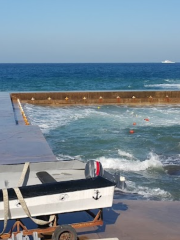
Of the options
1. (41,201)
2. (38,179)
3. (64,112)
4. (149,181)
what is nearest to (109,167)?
(149,181)

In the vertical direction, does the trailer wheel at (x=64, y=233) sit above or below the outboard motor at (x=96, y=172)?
below

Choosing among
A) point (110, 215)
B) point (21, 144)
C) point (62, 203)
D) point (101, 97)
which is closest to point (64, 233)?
point (62, 203)

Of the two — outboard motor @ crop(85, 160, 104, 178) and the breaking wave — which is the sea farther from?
outboard motor @ crop(85, 160, 104, 178)

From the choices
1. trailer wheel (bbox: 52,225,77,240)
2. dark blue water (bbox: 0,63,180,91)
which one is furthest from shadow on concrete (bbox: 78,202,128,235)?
dark blue water (bbox: 0,63,180,91)

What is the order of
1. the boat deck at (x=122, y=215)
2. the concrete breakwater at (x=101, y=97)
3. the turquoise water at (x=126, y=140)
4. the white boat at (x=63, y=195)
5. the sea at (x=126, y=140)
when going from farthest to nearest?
the concrete breakwater at (x=101, y=97) → the turquoise water at (x=126, y=140) → the sea at (x=126, y=140) → the boat deck at (x=122, y=215) → the white boat at (x=63, y=195)

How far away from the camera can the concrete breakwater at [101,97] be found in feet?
90.9

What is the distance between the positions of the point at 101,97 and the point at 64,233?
76.5ft

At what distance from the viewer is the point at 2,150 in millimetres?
10641

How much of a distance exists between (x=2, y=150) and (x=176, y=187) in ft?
13.9

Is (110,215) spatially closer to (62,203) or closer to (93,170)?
(93,170)

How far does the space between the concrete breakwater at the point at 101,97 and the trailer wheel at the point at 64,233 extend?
73.3ft

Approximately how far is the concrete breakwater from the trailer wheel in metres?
22.3

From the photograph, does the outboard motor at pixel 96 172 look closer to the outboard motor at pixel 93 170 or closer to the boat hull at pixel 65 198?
the outboard motor at pixel 93 170

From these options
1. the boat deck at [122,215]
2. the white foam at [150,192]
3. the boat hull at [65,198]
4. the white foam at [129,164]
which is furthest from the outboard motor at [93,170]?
the white foam at [129,164]
